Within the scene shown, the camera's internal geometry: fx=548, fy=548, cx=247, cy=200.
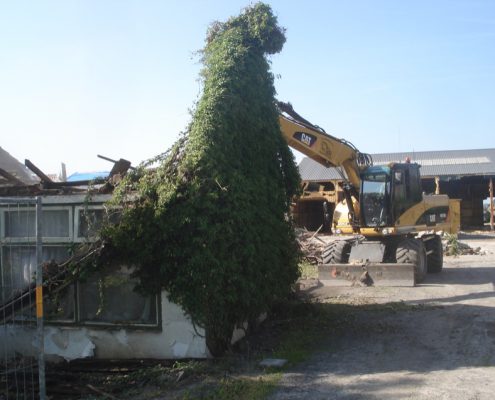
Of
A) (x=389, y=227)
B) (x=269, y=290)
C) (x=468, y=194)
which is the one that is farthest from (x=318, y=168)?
(x=269, y=290)

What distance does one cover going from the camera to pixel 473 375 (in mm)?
6770

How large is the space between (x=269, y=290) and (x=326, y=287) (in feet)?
18.4

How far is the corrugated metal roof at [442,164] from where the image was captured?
33.1 metres

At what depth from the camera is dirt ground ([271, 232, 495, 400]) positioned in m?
6.34

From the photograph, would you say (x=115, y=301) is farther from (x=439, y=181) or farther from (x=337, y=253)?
(x=439, y=181)

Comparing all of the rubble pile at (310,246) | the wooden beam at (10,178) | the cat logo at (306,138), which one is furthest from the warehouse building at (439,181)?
the wooden beam at (10,178)

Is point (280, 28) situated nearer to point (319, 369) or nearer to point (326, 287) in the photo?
point (319, 369)

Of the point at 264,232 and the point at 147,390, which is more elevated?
the point at 264,232

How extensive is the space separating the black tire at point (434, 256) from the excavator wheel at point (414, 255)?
186cm

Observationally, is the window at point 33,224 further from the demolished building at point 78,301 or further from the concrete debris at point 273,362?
the concrete debris at point 273,362

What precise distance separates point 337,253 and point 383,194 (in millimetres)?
2064

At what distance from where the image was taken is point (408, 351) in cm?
803

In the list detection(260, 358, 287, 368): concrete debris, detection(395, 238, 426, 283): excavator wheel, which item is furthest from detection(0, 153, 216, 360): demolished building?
detection(395, 238, 426, 283): excavator wheel

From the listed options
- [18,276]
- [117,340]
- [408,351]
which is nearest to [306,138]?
[408,351]
